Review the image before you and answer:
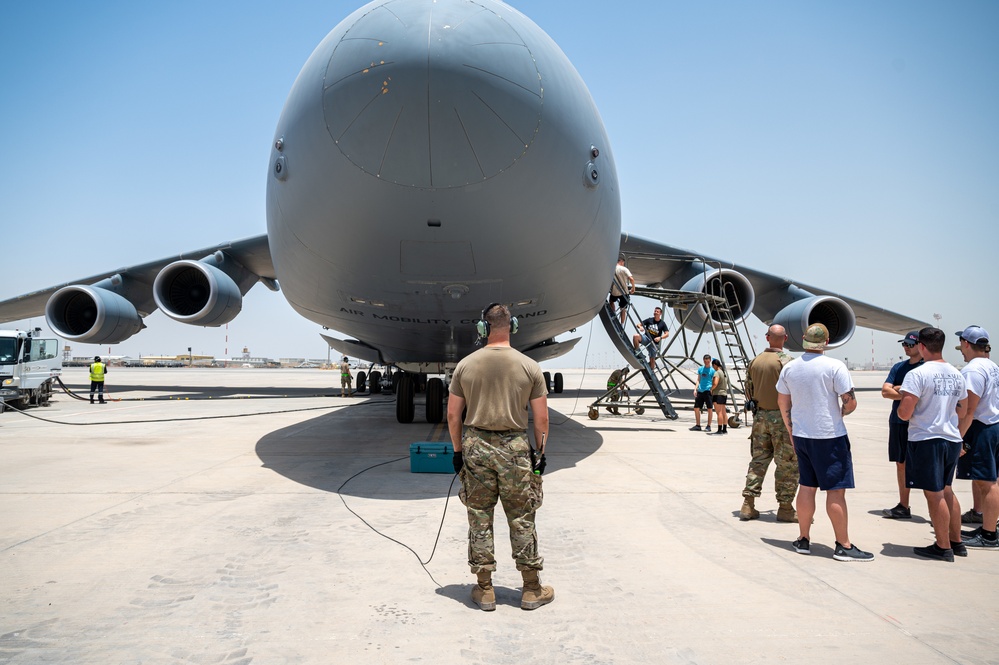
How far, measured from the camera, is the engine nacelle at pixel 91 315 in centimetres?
1330

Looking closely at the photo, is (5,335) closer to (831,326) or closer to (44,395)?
(44,395)

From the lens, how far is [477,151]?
4203mm

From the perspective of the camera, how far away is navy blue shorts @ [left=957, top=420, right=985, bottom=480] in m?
3.72

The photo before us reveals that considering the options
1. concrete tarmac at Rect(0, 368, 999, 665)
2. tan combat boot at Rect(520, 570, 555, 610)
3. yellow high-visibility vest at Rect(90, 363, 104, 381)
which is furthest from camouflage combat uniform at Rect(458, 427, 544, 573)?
yellow high-visibility vest at Rect(90, 363, 104, 381)

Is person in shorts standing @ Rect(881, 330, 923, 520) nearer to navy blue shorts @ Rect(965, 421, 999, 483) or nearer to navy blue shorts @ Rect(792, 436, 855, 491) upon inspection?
navy blue shorts @ Rect(965, 421, 999, 483)

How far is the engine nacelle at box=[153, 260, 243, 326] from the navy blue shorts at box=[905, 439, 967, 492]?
10836mm

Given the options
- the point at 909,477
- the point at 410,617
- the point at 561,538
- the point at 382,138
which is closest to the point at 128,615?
the point at 410,617

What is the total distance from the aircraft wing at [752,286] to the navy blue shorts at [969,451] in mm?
7875

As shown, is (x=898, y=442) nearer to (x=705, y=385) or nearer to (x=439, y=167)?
(x=439, y=167)

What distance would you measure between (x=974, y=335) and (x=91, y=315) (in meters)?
16.1

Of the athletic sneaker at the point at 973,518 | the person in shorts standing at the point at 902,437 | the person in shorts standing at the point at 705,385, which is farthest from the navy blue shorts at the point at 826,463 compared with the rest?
the person in shorts standing at the point at 705,385

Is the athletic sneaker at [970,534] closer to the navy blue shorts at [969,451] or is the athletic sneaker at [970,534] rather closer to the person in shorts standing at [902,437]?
the navy blue shorts at [969,451]

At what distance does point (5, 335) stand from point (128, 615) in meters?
13.3

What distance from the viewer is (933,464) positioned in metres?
3.38
